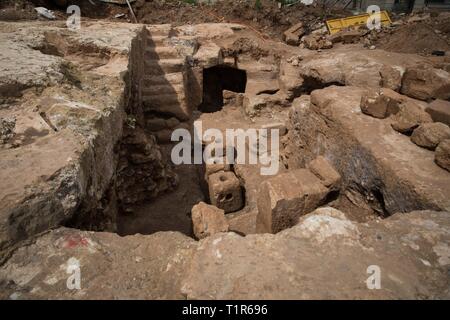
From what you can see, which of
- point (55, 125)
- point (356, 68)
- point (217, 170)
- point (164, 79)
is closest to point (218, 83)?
point (164, 79)

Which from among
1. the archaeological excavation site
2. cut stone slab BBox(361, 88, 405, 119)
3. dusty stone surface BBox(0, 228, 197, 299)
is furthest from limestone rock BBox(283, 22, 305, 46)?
dusty stone surface BBox(0, 228, 197, 299)

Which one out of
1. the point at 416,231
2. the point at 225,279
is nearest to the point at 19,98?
the point at 225,279

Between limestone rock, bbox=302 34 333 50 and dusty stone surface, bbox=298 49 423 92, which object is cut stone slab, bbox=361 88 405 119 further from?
limestone rock, bbox=302 34 333 50

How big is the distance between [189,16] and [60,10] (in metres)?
3.66

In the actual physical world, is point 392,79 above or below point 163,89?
above

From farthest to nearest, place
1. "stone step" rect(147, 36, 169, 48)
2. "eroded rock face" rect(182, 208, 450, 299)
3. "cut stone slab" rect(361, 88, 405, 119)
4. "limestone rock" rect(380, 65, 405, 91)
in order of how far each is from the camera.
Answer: "stone step" rect(147, 36, 169, 48) < "limestone rock" rect(380, 65, 405, 91) < "cut stone slab" rect(361, 88, 405, 119) < "eroded rock face" rect(182, 208, 450, 299)

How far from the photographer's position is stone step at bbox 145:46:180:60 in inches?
238

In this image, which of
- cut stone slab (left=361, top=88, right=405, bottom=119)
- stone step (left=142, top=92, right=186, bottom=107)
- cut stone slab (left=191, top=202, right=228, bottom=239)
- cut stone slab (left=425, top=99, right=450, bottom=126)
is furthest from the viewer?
stone step (left=142, top=92, right=186, bottom=107)

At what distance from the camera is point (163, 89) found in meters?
5.65

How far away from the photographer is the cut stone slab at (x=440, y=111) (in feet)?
9.91

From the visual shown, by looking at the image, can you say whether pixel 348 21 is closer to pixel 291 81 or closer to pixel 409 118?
pixel 291 81

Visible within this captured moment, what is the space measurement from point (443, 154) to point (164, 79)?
465 cm

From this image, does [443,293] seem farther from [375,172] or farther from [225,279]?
[375,172]

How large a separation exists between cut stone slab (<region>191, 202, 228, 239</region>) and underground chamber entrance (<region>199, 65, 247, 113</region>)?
5.02 metres
